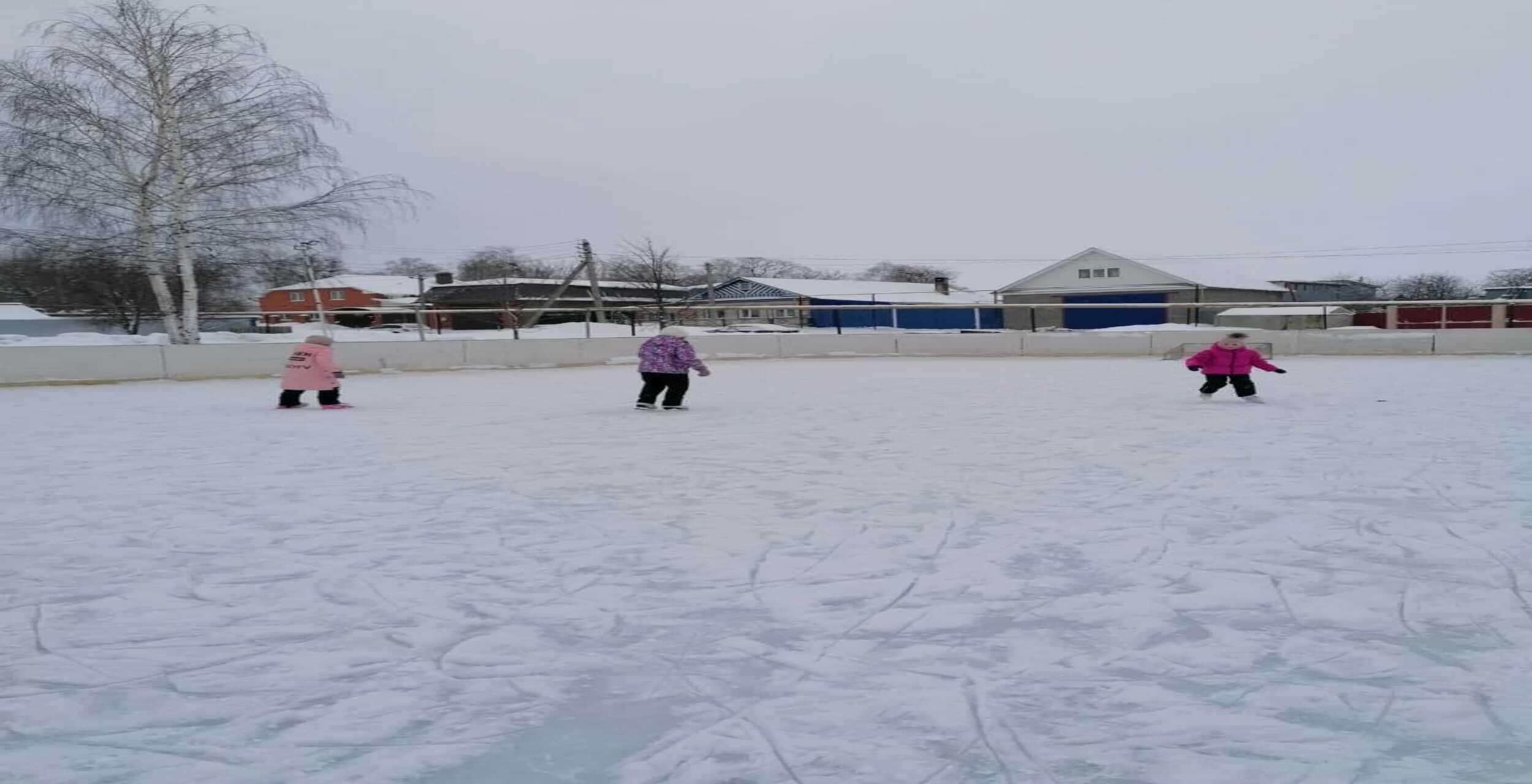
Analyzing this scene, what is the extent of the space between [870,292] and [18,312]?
109 ft

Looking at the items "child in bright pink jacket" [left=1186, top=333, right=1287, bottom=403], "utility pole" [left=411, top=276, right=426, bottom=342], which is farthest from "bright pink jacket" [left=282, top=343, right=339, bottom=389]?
"child in bright pink jacket" [left=1186, top=333, right=1287, bottom=403]

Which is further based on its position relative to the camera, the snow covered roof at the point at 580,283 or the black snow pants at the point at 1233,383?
the snow covered roof at the point at 580,283

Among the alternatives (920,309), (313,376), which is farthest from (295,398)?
(920,309)

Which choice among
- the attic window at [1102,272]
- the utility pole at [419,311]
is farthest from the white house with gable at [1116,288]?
the utility pole at [419,311]

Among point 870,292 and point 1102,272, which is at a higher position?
point 1102,272

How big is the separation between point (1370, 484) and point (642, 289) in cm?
3941

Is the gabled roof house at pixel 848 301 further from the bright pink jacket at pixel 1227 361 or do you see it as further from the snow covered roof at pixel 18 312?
the snow covered roof at pixel 18 312

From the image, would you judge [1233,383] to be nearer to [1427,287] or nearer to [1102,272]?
[1102,272]

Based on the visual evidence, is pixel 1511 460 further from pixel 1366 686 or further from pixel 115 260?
pixel 115 260

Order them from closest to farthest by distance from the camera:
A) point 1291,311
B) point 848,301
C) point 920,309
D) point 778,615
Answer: point 778,615, point 1291,311, point 920,309, point 848,301

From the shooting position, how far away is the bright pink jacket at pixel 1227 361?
964 cm

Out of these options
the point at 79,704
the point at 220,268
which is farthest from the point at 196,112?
the point at 79,704

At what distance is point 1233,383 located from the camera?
966 cm

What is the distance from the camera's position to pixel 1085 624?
293cm
